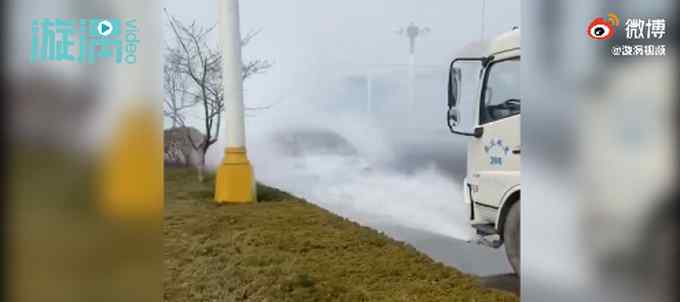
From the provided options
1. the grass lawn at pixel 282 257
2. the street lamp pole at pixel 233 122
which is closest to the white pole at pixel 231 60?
the street lamp pole at pixel 233 122

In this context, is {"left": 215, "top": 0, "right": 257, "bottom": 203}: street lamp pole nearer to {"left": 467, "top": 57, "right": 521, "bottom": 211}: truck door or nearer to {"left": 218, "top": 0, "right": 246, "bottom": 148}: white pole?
{"left": 218, "top": 0, "right": 246, "bottom": 148}: white pole

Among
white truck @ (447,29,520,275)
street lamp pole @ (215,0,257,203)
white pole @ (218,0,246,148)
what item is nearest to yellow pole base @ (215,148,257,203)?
street lamp pole @ (215,0,257,203)

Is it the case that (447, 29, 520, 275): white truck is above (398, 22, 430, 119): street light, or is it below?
below

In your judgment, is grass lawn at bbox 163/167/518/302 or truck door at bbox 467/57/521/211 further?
truck door at bbox 467/57/521/211

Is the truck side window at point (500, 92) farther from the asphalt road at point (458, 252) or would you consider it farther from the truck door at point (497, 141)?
the asphalt road at point (458, 252)

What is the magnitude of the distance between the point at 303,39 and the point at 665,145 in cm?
153

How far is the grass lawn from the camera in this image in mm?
2219

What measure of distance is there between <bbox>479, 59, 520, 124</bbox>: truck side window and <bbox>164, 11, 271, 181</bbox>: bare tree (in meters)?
1.01

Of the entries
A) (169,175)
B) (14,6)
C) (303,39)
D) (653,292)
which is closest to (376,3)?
(303,39)

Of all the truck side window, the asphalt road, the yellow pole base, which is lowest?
the asphalt road

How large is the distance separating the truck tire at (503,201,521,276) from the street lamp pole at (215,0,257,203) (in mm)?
1141

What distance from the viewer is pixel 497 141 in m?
2.44

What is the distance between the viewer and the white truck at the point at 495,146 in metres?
2.38

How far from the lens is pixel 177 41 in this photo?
228 cm
